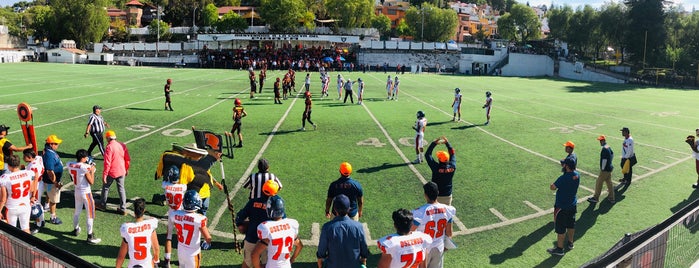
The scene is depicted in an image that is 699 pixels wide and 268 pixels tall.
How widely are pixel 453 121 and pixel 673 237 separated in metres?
16.1

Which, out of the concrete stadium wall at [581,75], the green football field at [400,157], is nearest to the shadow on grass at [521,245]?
the green football field at [400,157]

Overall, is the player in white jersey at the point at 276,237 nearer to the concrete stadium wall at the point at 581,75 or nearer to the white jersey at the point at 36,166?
the white jersey at the point at 36,166

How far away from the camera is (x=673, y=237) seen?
588 cm

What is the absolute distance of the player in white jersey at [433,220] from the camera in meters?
6.21

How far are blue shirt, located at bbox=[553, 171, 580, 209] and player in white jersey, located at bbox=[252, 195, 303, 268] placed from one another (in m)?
4.98

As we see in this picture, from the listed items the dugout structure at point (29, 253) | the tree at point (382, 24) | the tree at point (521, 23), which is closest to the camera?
the dugout structure at point (29, 253)

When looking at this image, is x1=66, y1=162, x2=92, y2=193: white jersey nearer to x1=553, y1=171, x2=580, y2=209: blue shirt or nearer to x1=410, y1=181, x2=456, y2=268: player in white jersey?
x1=410, y1=181, x2=456, y2=268: player in white jersey

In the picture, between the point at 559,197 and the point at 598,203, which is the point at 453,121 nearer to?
the point at 598,203

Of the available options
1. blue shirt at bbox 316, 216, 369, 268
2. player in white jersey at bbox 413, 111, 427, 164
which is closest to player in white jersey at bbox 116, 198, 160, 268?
blue shirt at bbox 316, 216, 369, 268

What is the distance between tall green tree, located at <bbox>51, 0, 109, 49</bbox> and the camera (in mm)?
81875

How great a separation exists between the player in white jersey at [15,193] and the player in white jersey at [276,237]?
4.38m

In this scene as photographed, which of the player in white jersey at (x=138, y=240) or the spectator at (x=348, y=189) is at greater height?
the spectator at (x=348, y=189)

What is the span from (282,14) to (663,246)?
285 ft

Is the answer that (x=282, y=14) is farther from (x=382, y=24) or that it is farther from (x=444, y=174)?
(x=444, y=174)
